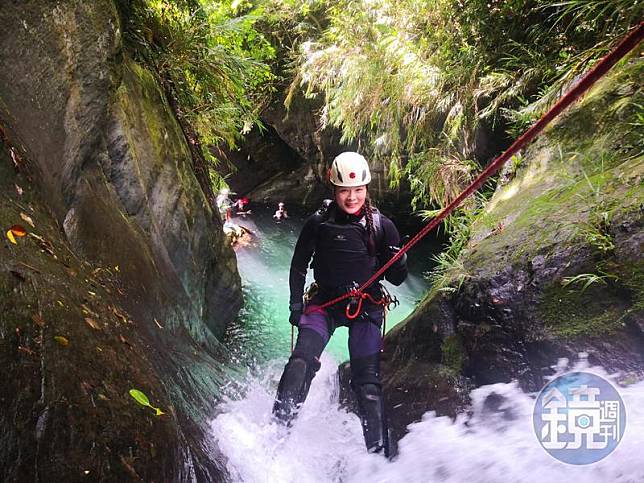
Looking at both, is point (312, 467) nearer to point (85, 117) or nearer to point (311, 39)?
point (85, 117)

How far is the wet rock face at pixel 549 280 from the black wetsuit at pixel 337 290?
46 centimetres

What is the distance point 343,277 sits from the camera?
307 centimetres

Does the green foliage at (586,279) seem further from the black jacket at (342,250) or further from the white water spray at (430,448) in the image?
the black jacket at (342,250)

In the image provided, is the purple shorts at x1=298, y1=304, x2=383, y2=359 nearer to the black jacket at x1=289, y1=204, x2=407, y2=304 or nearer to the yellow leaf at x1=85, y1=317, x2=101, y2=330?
the black jacket at x1=289, y1=204, x2=407, y2=304

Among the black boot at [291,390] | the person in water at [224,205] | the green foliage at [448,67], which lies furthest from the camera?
the person in water at [224,205]

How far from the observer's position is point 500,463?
2.13 m

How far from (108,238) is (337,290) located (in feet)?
5.72

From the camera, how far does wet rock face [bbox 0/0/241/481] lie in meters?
1.29

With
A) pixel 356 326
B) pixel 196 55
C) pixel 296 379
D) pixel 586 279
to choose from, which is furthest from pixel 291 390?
pixel 196 55

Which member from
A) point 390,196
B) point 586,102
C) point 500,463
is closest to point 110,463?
point 500,463

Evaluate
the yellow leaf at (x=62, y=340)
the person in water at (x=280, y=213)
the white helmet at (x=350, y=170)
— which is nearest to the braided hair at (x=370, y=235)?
the white helmet at (x=350, y=170)

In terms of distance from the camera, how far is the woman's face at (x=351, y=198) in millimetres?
2969

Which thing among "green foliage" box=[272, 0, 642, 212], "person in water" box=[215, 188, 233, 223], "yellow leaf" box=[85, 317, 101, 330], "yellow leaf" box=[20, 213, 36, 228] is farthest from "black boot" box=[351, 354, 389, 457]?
"person in water" box=[215, 188, 233, 223]

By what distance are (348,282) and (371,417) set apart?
97cm
